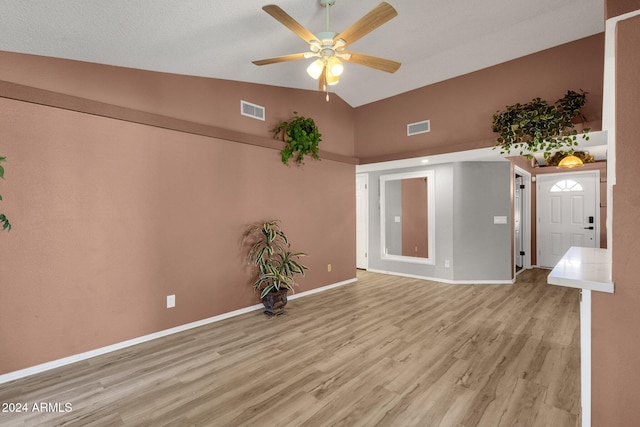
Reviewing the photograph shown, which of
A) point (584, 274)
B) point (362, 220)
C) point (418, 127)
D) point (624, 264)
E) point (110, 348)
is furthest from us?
point (362, 220)

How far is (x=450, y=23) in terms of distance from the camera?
322cm

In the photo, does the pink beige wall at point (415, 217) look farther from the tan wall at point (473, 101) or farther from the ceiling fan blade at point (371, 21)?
the ceiling fan blade at point (371, 21)

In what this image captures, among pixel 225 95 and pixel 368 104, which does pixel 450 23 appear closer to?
pixel 368 104

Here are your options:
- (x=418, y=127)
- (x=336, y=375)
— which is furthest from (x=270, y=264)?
(x=418, y=127)

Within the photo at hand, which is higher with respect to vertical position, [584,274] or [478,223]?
[478,223]

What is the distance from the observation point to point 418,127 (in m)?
4.81

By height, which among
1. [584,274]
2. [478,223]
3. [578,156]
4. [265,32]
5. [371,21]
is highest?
[265,32]

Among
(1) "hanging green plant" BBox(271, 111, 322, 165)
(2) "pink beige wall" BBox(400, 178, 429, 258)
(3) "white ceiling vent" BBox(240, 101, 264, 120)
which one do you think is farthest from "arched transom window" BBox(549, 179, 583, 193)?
(3) "white ceiling vent" BBox(240, 101, 264, 120)

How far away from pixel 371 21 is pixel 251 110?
219 centimetres

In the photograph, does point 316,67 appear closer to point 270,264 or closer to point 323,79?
point 323,79

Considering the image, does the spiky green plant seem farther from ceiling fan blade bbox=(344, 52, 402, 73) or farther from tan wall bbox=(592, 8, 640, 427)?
tan wall bbox=(592, 8, 640, 427)

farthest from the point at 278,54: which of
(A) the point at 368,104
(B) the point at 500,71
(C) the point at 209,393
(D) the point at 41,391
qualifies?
(D) the point at 41,391

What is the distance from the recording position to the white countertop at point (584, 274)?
130 cm

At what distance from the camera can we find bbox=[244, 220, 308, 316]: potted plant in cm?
355
